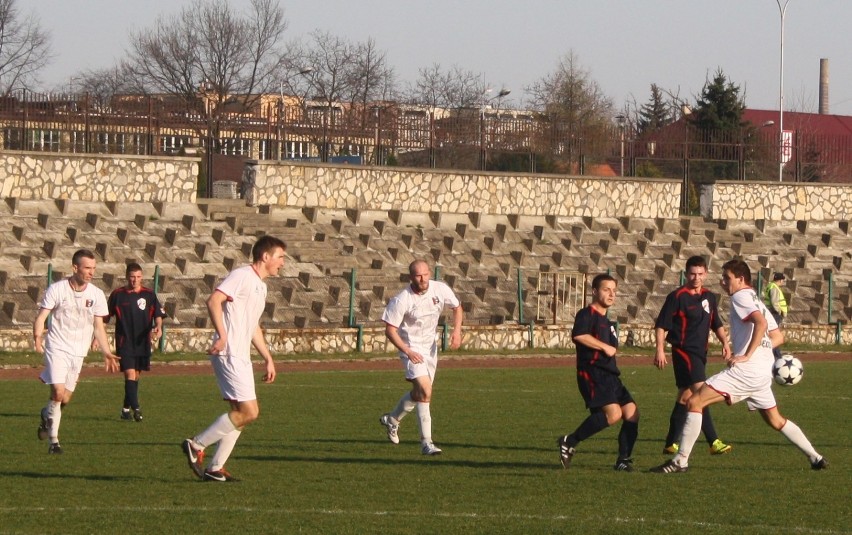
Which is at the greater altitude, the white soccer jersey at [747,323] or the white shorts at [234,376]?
the white soccer jersey at [747,323]

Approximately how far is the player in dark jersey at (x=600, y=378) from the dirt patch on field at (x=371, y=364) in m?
12.9

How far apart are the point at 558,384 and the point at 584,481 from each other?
1052 centimetres

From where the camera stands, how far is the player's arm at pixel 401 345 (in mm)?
12172

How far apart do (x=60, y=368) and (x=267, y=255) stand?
347cm

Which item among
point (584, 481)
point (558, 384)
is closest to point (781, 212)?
point (558, 384)

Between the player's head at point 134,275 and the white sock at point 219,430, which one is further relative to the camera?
the player's head at point 134,275

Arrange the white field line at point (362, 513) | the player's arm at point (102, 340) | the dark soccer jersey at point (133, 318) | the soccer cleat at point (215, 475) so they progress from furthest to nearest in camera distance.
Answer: the dark soccer jersey at point (133, 318) < the player's arm at point (102, 340) < the soccer cleat at point (215, 475) < the white field line at point (362, 513)

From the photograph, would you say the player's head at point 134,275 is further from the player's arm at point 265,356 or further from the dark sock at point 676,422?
the dark sock at point 676,422

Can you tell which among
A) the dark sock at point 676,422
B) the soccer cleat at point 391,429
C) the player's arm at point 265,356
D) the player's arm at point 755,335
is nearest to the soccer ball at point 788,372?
the dark sock at point 676,422

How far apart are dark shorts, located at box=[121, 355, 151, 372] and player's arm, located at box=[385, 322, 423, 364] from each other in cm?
462

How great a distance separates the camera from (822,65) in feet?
279

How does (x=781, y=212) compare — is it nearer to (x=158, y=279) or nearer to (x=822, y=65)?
(x=158, y=279)

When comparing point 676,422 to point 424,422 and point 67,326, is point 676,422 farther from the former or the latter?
point 67,326

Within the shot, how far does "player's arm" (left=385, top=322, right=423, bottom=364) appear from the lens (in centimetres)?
1217
